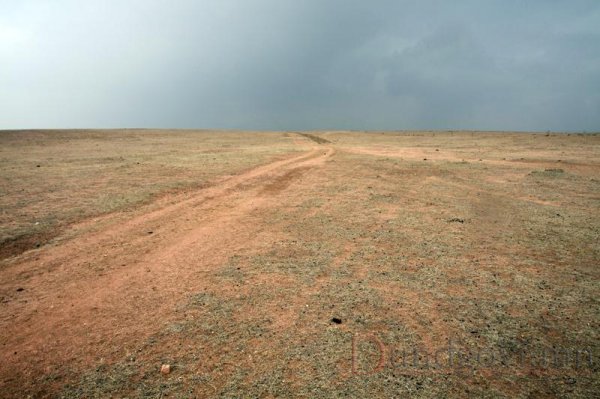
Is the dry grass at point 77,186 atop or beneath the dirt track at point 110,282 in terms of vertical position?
atop

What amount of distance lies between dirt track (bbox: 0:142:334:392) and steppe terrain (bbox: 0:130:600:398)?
35mm

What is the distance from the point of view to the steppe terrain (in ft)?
13.0

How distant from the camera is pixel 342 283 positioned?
5.95 meters

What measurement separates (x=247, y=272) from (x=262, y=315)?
4.75 ft

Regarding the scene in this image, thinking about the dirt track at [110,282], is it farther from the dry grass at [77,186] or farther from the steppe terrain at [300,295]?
the dry grass at [77,186]

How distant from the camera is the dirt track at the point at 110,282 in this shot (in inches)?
179

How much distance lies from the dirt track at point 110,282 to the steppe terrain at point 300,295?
0.03 metres

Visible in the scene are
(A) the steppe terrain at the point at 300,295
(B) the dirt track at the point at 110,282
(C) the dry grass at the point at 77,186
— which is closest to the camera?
(A) the steppe terrain at the point at 300,295

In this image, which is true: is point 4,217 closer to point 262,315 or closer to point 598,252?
point 262,315

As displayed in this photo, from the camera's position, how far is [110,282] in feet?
20.2

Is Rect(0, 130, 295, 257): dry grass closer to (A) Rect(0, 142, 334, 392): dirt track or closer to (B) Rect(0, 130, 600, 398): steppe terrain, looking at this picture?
(B) Rect(0, 130, 600, 398): steppe terrain

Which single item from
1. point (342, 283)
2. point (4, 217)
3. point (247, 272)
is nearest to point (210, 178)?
point (4, 217)

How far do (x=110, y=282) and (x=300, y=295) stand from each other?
3424mm

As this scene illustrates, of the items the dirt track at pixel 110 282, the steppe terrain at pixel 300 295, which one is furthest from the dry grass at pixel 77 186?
the dirt track at pixel 110 282
